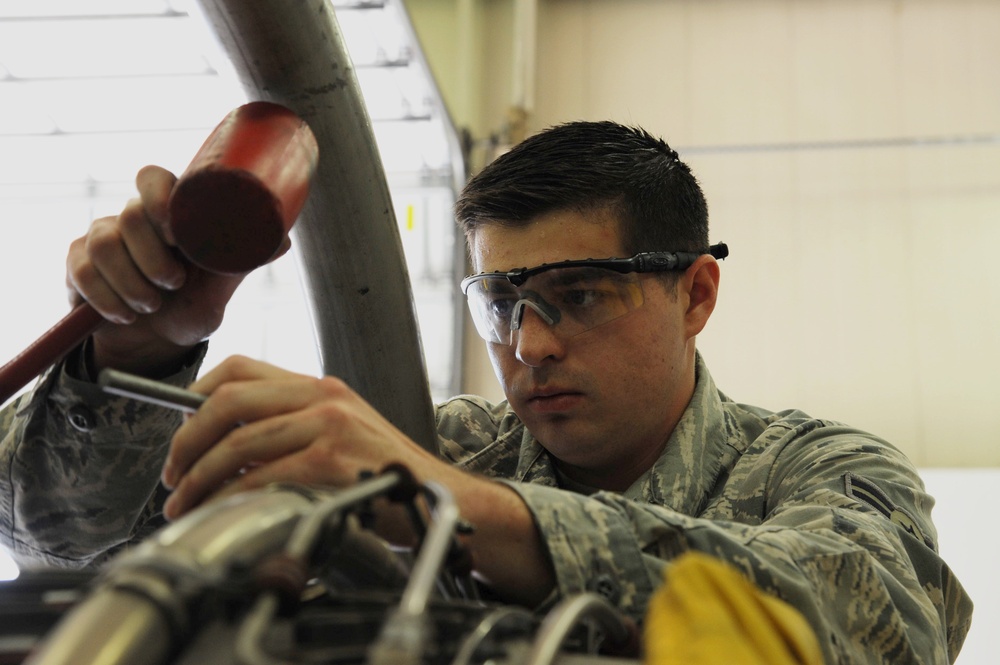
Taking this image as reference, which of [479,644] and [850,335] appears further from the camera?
[850,335]

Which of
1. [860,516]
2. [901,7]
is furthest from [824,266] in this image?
[860,516]

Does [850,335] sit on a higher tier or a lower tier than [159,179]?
lower

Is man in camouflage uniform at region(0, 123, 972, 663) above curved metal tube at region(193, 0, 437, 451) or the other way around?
the other way around

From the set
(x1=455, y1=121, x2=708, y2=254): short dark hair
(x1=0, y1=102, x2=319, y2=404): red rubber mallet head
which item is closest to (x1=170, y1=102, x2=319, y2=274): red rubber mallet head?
(x1=0, y1=102, x2=319, y2=404): red rubber mallet head

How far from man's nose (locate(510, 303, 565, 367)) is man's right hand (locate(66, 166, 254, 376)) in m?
0.44

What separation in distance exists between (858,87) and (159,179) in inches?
156

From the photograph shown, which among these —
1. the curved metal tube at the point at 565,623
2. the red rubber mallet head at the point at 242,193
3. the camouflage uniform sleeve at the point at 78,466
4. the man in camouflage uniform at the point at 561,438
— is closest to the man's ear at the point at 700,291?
the man in camouflage uniform at the point at 561,438

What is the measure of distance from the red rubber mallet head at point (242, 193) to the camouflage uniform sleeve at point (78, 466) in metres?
0.30

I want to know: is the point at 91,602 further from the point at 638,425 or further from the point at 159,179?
the point at 638,425

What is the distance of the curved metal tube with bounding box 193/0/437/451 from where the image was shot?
636 mm

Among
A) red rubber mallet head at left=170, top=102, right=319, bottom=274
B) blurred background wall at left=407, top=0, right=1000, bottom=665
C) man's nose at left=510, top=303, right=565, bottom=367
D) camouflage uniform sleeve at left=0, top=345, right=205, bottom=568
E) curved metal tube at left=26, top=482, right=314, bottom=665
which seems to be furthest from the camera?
blurred background wall at left=407, top=0, right=1000, bottom=665

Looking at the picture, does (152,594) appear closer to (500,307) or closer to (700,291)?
(500,307)

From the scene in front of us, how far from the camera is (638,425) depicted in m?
1.29

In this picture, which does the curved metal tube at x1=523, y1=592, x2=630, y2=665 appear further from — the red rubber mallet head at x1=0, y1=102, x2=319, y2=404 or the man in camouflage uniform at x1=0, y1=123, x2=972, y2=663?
the red rubber mallet head at x1=0, y1=102, x2=319, y2=404
